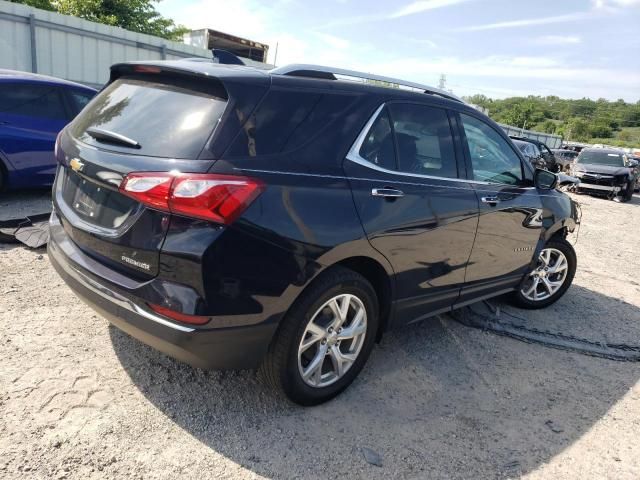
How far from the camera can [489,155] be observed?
3.92 meters

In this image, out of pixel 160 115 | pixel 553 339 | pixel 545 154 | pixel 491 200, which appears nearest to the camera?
pixel 160 115

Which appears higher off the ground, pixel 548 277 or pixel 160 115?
pixel 160 115

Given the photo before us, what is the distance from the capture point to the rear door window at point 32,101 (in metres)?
6.10

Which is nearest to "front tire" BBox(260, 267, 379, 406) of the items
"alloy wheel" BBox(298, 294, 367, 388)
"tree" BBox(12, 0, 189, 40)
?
"alloy wheel" BBox(298, 294, 367, 388)

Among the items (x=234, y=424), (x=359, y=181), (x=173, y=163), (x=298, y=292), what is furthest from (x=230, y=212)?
(x=234, y=424)

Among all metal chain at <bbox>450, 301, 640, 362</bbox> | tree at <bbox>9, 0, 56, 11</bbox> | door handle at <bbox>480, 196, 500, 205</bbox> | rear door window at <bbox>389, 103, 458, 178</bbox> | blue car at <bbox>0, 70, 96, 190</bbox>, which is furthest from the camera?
tree at <bbox>9, 0, 56, 11</bbox>

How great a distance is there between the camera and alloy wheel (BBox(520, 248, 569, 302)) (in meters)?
4.79

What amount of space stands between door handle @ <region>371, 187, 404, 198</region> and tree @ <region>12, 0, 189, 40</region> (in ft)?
65.4

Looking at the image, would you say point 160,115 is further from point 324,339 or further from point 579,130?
point 579,130

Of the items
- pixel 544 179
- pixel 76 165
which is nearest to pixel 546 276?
pixel 544 179

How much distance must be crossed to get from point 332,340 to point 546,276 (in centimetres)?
298

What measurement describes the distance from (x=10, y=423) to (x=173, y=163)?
5.05ft

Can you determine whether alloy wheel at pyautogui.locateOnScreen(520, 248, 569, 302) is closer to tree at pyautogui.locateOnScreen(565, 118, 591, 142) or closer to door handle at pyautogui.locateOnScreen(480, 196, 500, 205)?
door handle at pyautogui.locateOnScreen(480, 196, 500, 205)

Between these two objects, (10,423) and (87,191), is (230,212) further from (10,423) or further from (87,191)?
(10,423)
